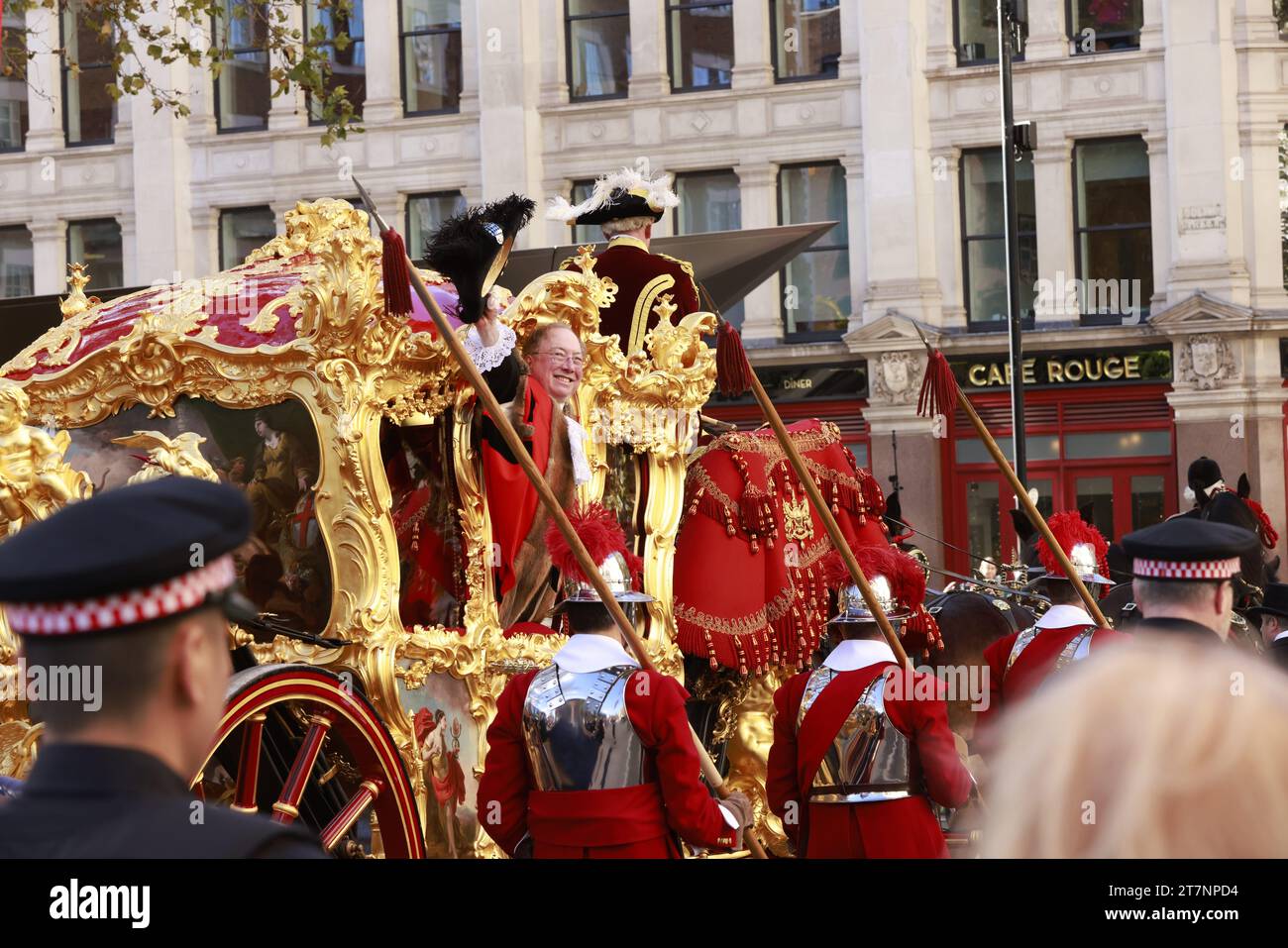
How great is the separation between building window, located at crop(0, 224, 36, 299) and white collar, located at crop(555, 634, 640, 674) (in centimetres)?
2578

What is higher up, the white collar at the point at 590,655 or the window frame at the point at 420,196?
the window frame at the point at 420,196

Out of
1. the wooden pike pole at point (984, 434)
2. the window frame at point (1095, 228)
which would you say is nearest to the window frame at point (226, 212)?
the window frame at point (1095, 228)

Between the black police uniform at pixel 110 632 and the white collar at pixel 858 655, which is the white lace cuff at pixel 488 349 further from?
the black police uniform at pixel 110 632

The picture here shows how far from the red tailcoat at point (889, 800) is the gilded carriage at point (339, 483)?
0.74m

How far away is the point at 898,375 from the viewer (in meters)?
25.5

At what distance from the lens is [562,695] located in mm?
5699

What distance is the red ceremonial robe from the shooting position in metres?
7.73

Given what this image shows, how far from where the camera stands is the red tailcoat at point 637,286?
28.5ft

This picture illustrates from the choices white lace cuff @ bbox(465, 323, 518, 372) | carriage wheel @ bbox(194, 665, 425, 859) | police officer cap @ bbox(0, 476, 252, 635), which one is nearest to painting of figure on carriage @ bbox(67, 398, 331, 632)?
carriage wheel @ bbox(194, 665, 425, 859)

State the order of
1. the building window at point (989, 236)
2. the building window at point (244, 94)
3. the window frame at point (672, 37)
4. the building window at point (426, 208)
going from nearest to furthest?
the building window at point (989, 236)
the window frame at point (672, 37)
the building window at point (426, 208)
the building window at point (244, 94)

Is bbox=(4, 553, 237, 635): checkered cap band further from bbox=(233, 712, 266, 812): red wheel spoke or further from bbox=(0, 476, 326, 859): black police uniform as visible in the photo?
bbox=(233, 712, 266, 812): red wheel spoke

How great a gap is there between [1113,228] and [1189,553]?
22580 mm
